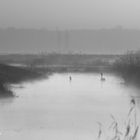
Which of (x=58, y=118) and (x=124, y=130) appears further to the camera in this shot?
(x=58, y=118)

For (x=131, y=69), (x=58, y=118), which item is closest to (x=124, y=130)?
(x=58, y=118)

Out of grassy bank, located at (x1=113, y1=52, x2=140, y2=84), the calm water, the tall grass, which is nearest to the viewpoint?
the tall grass

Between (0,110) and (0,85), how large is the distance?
888 centimetres

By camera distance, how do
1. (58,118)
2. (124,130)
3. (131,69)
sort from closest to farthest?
(124,130)
(58,118)
(131,69)

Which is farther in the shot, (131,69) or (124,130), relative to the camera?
(131,69)

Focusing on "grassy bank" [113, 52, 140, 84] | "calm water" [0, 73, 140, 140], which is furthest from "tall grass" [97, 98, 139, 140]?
"grassy bank" [113, 52, 140, 84]

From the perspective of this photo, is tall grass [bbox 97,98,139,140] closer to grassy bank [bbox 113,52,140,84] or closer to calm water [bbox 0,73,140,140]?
calm water [bbox 0,73,140,140]

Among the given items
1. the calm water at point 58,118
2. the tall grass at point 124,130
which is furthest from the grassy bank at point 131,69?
the tall grass at point 124,130

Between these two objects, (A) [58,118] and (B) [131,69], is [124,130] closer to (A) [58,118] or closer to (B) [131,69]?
(A) [58,118]

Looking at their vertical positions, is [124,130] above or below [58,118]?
below

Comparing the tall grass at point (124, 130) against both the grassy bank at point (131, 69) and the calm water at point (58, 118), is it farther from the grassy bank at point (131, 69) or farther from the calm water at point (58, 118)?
the grassy bank at point (131, 69)

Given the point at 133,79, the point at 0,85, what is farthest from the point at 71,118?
the point at 133,79

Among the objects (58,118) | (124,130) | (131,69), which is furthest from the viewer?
(131,69)

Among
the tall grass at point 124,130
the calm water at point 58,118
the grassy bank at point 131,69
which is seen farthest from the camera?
the grassy bank at point 131,69
